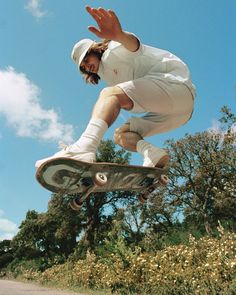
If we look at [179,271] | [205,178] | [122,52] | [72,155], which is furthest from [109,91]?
[205,178]

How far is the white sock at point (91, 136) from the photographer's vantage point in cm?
271

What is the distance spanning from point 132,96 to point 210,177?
2604cm

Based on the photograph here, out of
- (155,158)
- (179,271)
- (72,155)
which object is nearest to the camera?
(72,155)

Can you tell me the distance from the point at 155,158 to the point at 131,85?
0.74 meters

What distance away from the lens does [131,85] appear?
116 inches

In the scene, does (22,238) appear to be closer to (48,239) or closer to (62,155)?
(48,239)

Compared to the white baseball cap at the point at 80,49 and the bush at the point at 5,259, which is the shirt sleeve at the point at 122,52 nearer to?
the white baseball cap at the point at 80,49

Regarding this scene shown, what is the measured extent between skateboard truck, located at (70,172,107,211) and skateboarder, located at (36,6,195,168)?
0.16 m

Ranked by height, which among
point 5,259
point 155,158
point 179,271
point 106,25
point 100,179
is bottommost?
point 179,271

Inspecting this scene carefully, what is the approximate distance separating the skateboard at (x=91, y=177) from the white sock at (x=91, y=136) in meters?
0.13

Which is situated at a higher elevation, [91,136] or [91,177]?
[91,136]

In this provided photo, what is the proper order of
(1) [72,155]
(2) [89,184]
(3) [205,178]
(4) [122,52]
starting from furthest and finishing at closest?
(3) [205,178]
(4) [122,52]
(2) [89,184]
(1) [72,155]

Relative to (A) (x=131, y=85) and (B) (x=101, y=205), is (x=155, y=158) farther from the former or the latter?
(B) (x=101, y=205)

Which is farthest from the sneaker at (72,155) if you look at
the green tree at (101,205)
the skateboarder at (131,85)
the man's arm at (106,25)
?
the green tree at (101,205)
